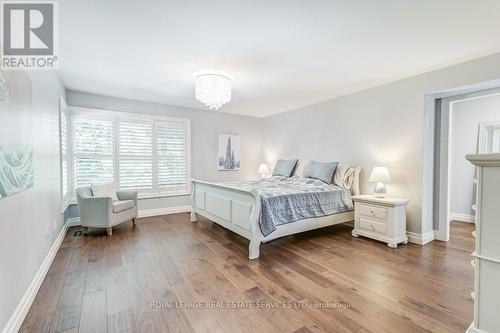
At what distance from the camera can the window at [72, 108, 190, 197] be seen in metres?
4.14

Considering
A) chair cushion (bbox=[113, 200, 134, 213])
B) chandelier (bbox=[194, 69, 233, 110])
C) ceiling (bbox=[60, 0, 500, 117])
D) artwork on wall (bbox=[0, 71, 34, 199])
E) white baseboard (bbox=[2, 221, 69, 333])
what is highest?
ceiling (bbox=[60, 0, 500, 117])

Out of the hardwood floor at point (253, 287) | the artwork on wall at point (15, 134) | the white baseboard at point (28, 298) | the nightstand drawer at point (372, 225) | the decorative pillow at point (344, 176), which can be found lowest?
the hardwood floor at point (253, 287)

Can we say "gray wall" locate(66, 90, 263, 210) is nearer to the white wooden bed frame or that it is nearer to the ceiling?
the ceiling

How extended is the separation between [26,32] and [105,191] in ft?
8.53

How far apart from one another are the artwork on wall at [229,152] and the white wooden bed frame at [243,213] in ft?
4.88

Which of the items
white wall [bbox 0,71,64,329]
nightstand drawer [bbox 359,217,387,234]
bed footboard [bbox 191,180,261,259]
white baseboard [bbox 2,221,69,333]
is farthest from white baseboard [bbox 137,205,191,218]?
nightstand drawer [bbox 359,217,387,234]

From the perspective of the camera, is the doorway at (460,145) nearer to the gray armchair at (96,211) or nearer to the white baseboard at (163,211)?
the white baseboard at (163,211)

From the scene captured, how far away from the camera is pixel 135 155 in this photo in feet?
15.1

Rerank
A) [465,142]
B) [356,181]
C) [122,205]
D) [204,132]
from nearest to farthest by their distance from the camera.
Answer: [122,205]
[356,181]
[465,142]
[204,132]

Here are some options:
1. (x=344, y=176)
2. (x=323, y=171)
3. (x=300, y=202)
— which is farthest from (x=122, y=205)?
(x=344, y=176)

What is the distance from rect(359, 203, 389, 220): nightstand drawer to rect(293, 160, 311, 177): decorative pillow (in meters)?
1.31

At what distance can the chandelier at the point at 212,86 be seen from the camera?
9.89ft

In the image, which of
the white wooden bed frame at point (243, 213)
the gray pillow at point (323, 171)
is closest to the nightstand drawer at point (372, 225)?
the white wooden bed frame at point (243, 213)

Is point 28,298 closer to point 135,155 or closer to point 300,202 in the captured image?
point 300,202
